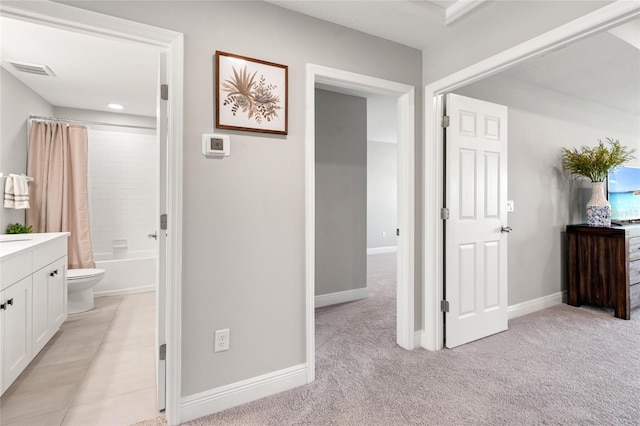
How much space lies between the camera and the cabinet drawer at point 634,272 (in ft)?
10.2

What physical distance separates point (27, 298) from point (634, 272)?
16.9ft

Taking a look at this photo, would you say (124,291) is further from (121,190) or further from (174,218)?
(174,218)

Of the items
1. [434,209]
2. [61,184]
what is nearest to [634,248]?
[434,209]

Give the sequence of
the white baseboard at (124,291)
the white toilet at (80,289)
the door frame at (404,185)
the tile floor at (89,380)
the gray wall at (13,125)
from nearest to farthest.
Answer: the tile floor at (89,380)
the door frame at (404,185)
the gray wall at (13,125)
the white toilet at (80,289)
the white baseboard at (124,291)

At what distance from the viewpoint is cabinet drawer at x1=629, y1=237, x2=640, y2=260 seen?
10.2ft

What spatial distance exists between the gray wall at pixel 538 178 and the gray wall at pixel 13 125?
4.19m

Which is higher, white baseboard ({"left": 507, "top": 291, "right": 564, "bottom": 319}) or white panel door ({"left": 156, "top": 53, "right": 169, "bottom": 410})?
white panel door ({"left": 156, "top": 53, "right": 169, "bottom": 410})

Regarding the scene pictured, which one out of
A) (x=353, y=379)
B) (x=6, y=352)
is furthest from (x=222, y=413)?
(x=6, y=352)

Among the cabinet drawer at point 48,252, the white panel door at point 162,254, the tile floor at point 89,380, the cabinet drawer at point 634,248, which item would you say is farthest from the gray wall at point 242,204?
the cabinet drawer at point 634,248

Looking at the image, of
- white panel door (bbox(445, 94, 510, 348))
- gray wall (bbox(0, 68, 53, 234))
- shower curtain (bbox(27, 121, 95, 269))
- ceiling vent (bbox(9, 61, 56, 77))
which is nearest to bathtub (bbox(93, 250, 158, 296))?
shower curtain (bbox(27, 121, 95, 269))

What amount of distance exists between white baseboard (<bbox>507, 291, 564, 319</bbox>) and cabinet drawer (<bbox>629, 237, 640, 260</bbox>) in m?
0.74

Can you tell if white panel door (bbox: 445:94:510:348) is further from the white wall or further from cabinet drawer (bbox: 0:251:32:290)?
the white wall

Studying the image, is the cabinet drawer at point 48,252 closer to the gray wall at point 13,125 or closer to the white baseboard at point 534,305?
the gray wall at point 13,125

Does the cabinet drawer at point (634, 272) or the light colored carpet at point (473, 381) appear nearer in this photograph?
the light colored carpet at point (473, 381)
